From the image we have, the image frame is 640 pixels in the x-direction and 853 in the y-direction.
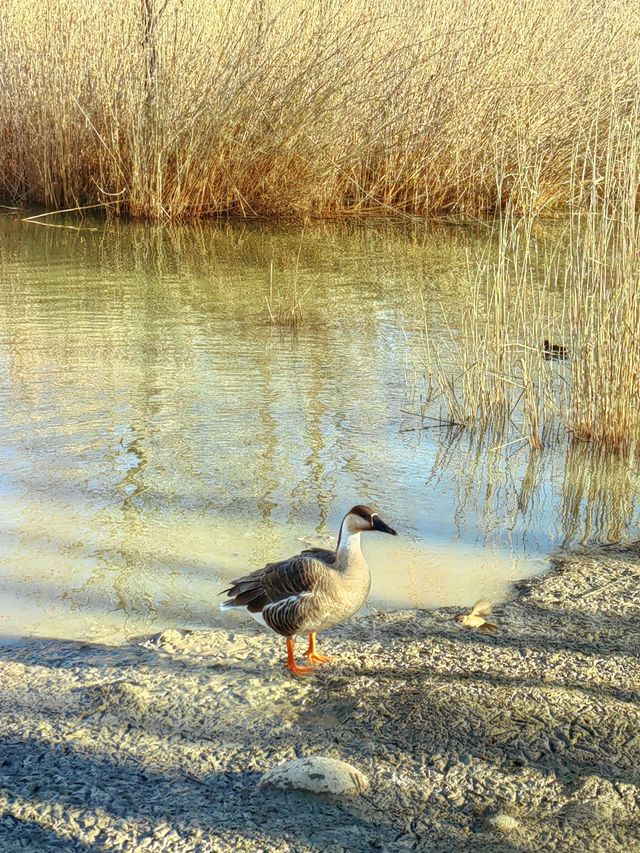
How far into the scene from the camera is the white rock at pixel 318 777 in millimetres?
3027

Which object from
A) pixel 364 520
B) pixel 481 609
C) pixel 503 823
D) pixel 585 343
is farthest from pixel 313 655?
pixel 585 343

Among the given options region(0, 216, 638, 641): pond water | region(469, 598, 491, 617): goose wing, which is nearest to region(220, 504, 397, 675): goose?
region(0, 216, 638, 641): pond water

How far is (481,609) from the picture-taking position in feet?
14.0

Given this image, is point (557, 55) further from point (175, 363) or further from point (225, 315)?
point (175, 363)

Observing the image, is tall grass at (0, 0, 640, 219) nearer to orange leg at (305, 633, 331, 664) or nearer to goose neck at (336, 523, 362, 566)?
goose neck at (336, 523, 362, 566)

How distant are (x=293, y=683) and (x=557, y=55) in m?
11.7

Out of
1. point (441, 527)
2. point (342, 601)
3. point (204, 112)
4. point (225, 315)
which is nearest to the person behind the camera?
point (342, 601)

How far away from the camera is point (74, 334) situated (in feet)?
28.4

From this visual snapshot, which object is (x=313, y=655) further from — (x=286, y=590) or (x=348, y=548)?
(x=348, y=548)

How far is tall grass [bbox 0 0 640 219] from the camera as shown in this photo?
42.4ft

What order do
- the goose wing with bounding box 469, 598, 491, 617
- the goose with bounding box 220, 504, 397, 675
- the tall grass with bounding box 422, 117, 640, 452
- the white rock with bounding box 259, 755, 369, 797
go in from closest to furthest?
the white rock with bounding box 259, 755, 369, 797
the goose with bounding box 220, 504, 397, 675
the goose wing with bounding box 469, 598, 491, 617
the tall grass with bounding box 422, 117, 640, 452

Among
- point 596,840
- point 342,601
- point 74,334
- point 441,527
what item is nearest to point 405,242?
point 74,334

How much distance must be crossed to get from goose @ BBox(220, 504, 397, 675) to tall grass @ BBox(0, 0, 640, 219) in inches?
380

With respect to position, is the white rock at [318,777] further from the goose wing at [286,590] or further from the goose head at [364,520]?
the goose head at [364,520]
